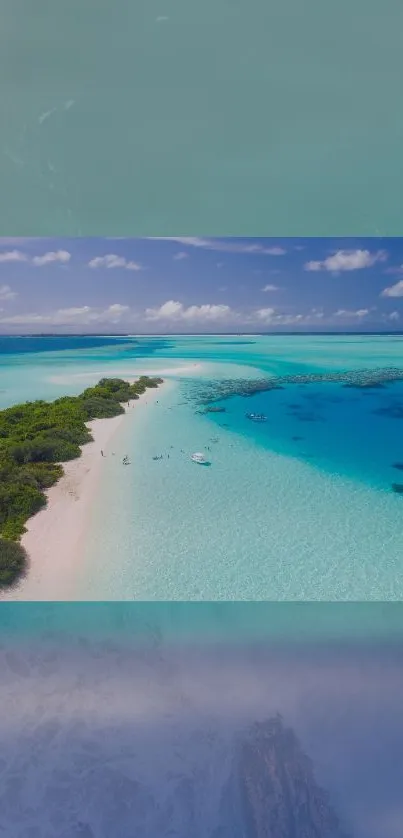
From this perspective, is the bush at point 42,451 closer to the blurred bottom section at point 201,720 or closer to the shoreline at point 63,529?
the shoreline at point 63,529

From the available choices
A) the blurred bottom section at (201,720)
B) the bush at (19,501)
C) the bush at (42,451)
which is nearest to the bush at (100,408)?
the bush at (42,451)

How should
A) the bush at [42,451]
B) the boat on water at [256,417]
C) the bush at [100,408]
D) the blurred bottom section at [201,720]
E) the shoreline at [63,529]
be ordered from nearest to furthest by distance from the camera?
the blurred bottom section at [201,720], the shoreline at [63,529], the bush at [42,451], the bush at [100,408], the boat on water at [256,417]

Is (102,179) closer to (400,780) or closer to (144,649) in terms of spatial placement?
(144,649)

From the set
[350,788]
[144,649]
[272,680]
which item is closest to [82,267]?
[144,649]

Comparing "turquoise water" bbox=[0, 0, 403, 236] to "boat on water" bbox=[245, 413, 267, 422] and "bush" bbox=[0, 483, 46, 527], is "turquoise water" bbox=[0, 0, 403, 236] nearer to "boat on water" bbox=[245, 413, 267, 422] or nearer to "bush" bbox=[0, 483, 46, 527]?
"boat on water" bbox=[245, 413, 267, 422]

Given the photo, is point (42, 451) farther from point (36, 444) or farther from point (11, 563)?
point (11, 563)

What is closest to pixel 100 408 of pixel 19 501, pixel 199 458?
pixel 199 458

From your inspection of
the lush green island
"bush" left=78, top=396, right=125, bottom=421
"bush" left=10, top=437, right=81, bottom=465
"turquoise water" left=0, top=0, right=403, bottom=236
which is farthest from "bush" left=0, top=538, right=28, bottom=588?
"turquoise water" left=0, top=0, right=403, bottom=236
